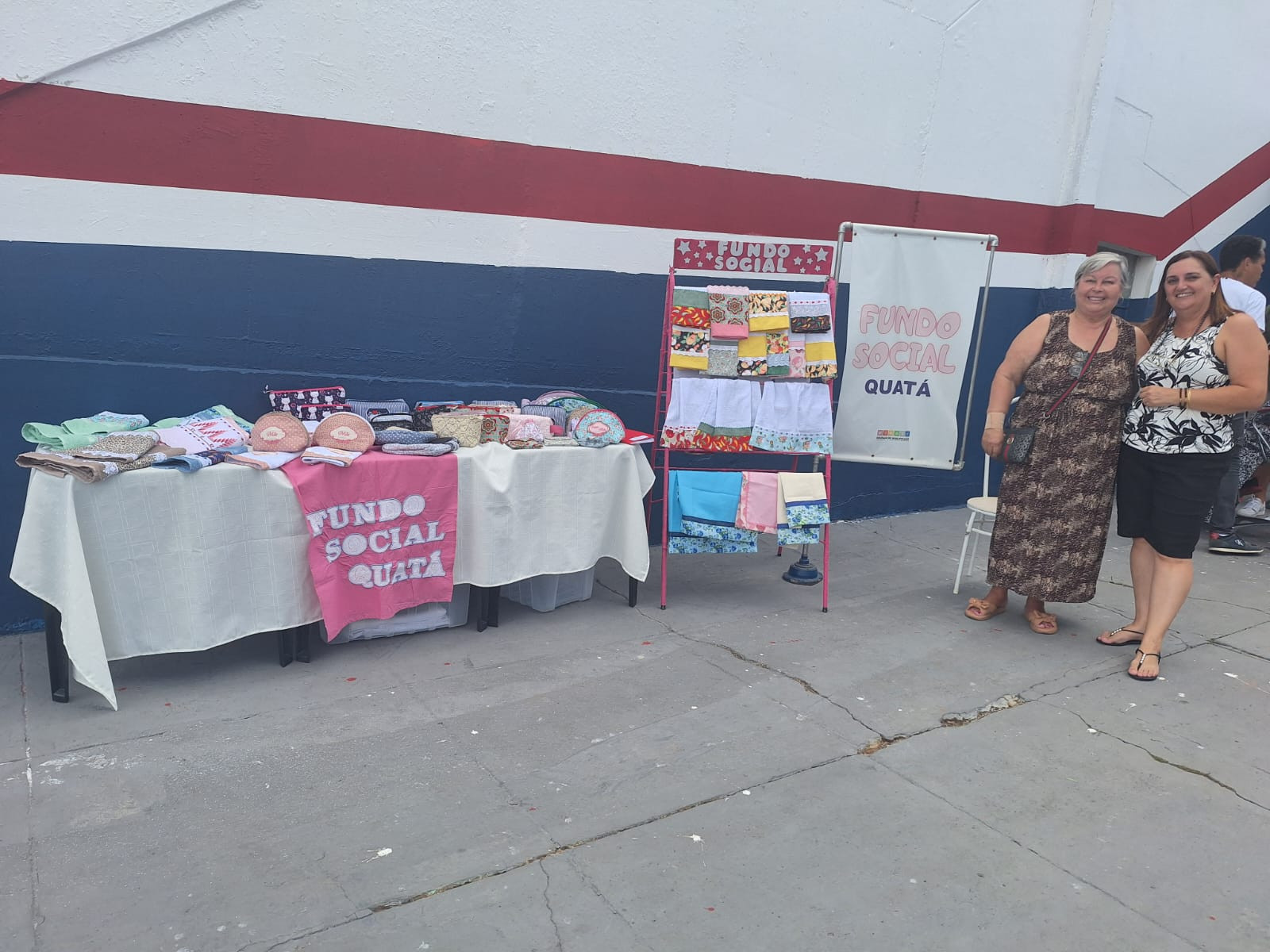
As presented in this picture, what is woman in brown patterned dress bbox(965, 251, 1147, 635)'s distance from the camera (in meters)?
4.14

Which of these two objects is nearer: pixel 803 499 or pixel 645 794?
pixel 645 794

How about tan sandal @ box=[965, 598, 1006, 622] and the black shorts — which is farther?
tan sandal @ box=[965, 598, 1006, 622]

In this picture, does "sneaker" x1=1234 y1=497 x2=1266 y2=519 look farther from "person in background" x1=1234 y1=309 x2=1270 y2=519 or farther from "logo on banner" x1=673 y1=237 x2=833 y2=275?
"logo on banner" x1=673 y1=237 x2=833 y2=275

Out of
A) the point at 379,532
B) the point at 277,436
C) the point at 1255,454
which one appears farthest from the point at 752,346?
the point at 1255,454

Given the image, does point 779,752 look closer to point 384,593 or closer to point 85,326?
point 384,593

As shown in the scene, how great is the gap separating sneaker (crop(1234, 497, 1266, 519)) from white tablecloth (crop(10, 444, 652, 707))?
5.16 meters

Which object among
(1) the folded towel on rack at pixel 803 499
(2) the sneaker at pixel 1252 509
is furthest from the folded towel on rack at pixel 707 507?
(2) the sneaker at pixel 1252 509

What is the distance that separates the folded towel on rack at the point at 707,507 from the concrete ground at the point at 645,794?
45 cm

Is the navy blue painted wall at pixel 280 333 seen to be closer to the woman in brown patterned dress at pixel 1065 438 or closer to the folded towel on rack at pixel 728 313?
the folded towel on rack at pixel 728 313

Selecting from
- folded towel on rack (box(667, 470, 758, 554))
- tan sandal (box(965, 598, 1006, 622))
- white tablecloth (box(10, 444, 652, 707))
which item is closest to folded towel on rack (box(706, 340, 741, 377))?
folded towel on rack (box(667, 470, 758, 554))

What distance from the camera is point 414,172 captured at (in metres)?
4.53

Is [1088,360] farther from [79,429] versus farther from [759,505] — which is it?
[79,429]

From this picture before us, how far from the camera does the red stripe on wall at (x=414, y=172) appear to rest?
12.4ft

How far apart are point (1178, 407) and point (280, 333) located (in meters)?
4.15
